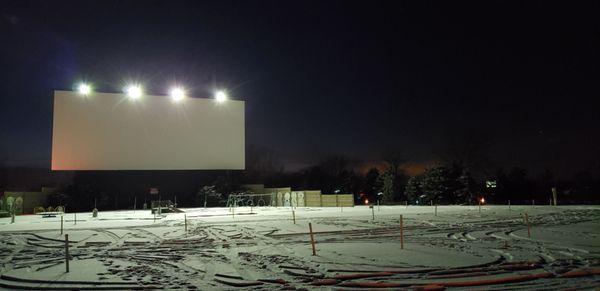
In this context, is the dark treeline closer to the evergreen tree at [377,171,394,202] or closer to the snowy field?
the evergreen tree at [377,171,394,202]

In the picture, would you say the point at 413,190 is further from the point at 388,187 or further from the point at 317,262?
the point at 317,262

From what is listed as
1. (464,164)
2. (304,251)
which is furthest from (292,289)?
(464,164)

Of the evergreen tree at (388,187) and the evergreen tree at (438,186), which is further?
the evergreen tree at (388,187)

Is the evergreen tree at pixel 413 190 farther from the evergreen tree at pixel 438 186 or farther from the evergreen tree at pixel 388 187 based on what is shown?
the evergreen tree at pixel 388 187

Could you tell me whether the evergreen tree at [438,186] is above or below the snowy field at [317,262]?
above

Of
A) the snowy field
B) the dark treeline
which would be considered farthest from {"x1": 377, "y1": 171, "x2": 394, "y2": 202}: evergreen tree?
the snowy field

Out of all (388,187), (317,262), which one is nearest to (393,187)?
(388,187)

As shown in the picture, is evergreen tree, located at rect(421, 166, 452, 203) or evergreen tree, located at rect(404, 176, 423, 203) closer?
evergreen tree, located at rect(421, 166, 452, 203)

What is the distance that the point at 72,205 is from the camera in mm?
47844

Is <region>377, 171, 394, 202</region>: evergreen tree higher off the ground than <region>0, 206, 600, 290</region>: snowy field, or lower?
higher

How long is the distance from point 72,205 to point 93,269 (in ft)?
141

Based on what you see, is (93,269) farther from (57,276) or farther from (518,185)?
(518,185)

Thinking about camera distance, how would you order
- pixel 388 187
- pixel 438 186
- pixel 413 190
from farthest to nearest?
pixel 388 187, pixel 413 190, pixel 438 186

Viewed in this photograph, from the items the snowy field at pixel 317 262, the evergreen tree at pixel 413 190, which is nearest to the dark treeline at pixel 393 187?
the evergreen tree at pixel 413 190
